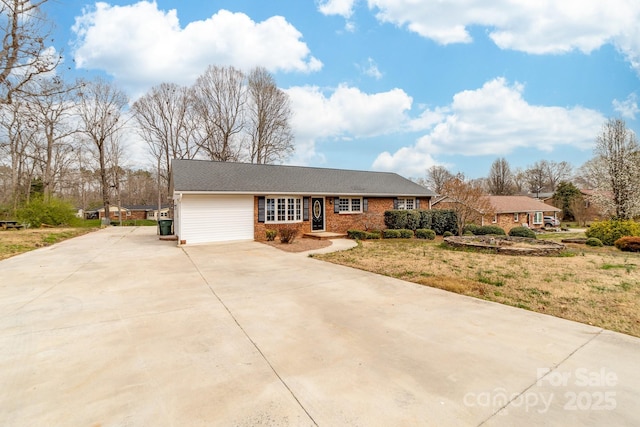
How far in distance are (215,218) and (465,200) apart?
1397 cm

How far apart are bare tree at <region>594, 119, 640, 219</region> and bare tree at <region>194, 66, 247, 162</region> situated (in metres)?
28.8

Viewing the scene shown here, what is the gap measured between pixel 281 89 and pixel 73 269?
82.8 ft

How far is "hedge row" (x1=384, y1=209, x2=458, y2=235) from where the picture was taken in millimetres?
17297

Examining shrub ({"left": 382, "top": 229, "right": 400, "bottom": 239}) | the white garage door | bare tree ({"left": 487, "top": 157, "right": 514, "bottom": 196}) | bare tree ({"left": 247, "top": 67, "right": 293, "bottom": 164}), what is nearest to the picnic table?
the white garage door

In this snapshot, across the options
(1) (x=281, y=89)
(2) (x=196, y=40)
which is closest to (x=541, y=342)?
(2) (x=196, y=40)

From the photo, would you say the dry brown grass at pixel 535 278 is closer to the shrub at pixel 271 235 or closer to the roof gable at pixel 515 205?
the shrub at pixel 271 235

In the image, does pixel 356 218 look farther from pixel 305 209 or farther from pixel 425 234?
pixel 425 234

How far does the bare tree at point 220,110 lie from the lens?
2825 cm

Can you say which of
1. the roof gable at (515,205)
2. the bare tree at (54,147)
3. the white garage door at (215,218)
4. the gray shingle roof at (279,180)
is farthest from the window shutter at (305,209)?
the roof gable at (515,205)

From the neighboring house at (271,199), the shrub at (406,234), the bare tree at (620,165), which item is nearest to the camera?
the neighboring house at (271,199)

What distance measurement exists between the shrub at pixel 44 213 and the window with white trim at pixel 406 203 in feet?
83.5

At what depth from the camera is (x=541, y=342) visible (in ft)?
11.7

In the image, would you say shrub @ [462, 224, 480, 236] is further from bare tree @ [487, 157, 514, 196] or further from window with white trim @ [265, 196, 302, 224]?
bare tree @ [487, 157, 514, 196]

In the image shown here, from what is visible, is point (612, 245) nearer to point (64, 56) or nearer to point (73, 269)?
point (73, 269)
